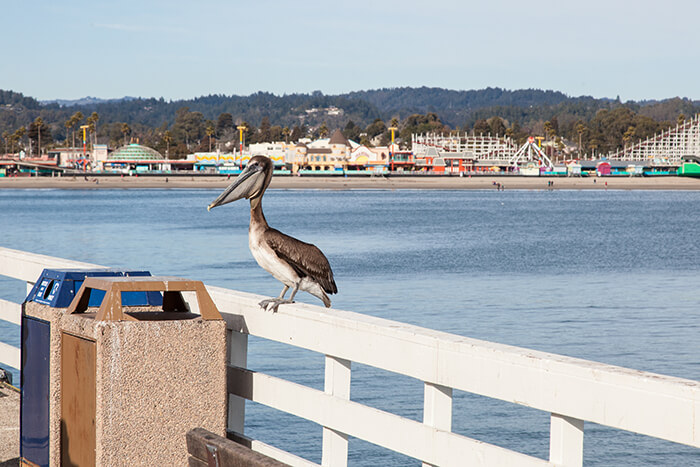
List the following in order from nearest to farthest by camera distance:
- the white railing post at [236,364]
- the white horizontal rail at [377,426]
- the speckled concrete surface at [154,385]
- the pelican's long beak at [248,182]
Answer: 1. the white horizontal rail at [377,426]
2. the speckled concrete surface at [154,385]
3. the white railing post at [236,364]
4. the pelican's long beak at [248,182]

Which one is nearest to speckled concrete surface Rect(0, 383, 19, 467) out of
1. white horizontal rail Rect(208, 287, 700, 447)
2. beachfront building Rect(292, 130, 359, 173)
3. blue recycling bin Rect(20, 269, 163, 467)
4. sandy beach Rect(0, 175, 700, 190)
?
blue recycling bin Rect(20, 269, 163, 467)

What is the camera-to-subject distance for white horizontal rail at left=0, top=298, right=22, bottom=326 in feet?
19.5

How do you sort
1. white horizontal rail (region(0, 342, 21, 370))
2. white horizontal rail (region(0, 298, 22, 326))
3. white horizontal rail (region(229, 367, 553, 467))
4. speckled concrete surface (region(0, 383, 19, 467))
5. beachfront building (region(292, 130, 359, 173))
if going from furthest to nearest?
beachfront building (region(292, 130, 359, 173))
white horizontal rail (region(0, 342, 21, 370))
white horizontal rail (region(0, 298, 22, 326))
speckled concrete surface (region(0, 383, 19, 467))
white horizontal rail (region(229, 367, 553, 467))

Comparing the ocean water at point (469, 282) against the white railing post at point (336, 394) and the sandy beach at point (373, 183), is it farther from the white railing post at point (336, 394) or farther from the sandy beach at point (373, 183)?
the sandy beach at point (373, 183)

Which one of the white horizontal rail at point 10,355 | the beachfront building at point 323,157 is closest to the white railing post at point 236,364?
the white horizontal rail at point 10,355

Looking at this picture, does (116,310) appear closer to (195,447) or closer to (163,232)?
(195,447)

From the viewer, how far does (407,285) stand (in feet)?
104

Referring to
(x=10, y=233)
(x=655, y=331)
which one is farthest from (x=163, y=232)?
(x=655, y=331)

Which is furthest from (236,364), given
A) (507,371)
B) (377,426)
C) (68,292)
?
(507,371)

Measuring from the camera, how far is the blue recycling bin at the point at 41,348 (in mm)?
4570

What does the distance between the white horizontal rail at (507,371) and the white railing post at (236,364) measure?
9 cm

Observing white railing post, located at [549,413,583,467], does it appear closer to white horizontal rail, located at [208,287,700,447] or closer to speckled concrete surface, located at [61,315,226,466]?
white horizontal rail, located at [208,287,700,447]

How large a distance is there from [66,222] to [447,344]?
7279cm

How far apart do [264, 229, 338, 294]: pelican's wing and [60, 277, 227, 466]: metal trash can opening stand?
740 millimetres
